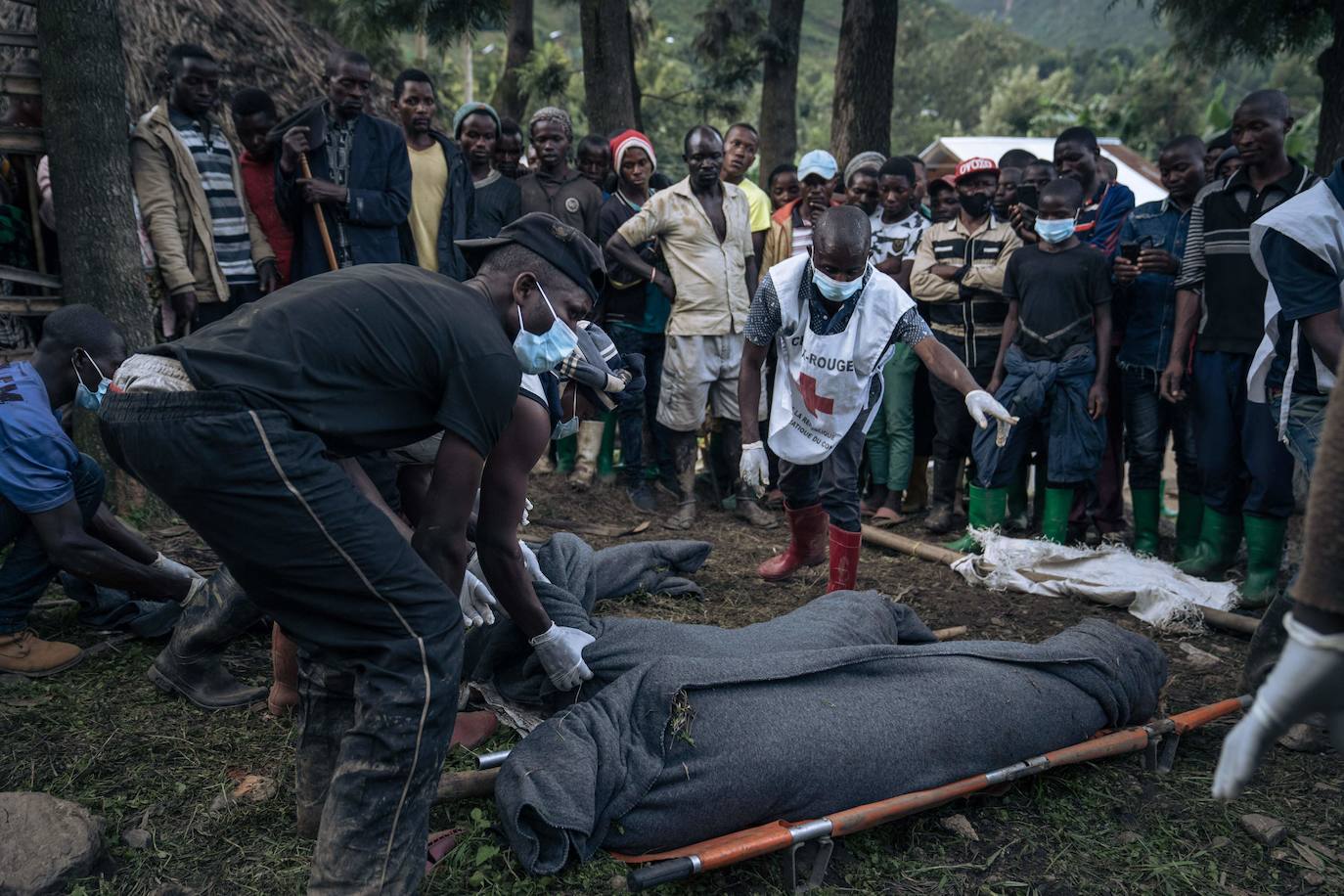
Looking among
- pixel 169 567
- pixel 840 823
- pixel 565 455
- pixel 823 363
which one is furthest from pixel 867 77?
pixel 840 823

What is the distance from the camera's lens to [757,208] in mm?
6898

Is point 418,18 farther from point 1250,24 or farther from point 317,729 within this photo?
point 317,729

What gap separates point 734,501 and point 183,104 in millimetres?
3929

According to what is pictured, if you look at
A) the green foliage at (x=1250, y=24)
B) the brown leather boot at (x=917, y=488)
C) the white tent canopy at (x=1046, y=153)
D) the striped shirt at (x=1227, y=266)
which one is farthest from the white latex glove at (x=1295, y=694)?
the white tent canopy at (x=1046, y=153)

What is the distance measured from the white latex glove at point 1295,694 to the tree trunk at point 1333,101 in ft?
21.9

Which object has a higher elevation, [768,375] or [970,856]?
[768,375]

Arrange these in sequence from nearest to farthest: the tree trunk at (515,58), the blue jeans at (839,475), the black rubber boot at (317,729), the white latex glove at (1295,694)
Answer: the white latex glove at (1295,694)
the black rubber boot at (317,729)
the blue jeans at (839,475)
the tree trunk at (515,58)

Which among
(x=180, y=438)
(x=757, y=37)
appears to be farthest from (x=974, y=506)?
(x=757, y=37)

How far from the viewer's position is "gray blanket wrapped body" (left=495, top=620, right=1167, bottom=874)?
110 inches

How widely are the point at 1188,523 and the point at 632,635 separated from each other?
3.80 meters

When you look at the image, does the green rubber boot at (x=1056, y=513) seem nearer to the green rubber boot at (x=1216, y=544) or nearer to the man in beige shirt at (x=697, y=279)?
the green rubber boot at (x=1216, y=544)

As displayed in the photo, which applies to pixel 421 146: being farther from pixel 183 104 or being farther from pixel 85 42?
pixel 85 42

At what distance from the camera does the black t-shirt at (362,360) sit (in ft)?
7.86

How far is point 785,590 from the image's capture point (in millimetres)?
5105
